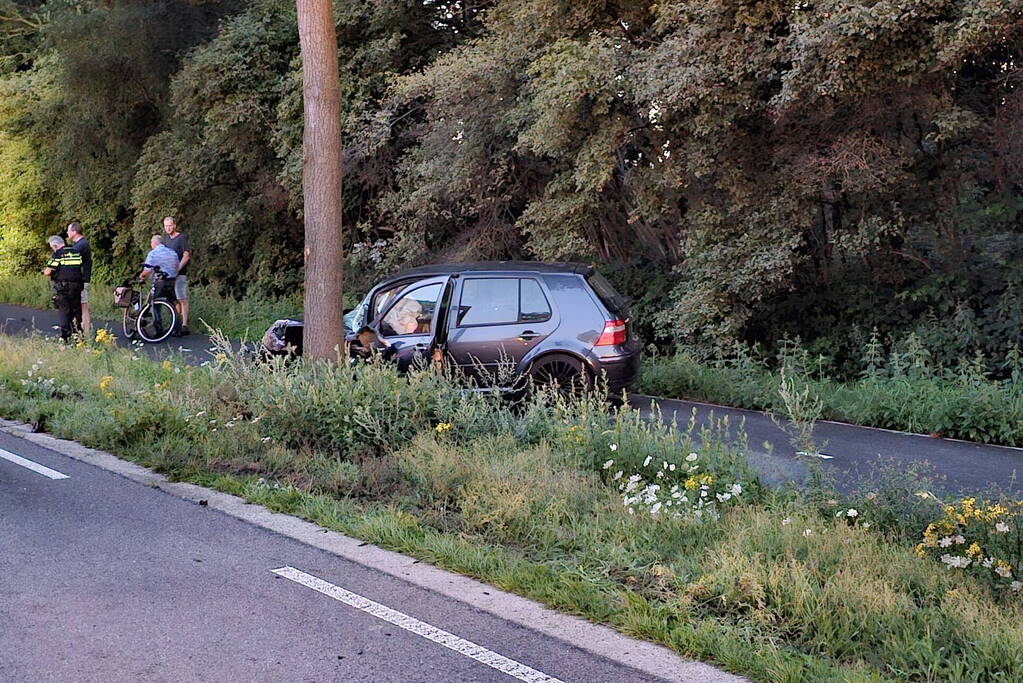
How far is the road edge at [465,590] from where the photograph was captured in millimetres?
4891

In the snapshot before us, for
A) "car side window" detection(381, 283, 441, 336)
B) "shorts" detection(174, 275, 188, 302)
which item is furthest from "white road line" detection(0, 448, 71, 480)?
"shorts" detection(174, 275, 188, 302)

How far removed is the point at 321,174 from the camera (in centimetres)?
1138

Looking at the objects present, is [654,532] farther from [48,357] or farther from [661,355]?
[661,355]

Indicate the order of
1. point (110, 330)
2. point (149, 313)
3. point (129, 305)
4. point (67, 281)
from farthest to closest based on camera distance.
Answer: point (110, 330)
point (129, 305)
point (149, 313)
point (67, 281)

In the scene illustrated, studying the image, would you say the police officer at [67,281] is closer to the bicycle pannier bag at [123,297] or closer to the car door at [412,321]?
the bicycle pannier bag at [123,297]

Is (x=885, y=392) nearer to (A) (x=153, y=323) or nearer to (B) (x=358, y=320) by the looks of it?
(B) (x=358, y=320)

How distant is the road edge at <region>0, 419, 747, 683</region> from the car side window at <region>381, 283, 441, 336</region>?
152 inches

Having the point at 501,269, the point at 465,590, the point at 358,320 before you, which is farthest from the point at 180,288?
the point at 465,590

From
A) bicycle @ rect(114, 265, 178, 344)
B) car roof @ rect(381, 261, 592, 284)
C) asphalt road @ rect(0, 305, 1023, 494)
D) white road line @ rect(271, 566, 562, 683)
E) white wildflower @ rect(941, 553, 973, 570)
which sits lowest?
white road line @ rect(271, 566, 562, 683)

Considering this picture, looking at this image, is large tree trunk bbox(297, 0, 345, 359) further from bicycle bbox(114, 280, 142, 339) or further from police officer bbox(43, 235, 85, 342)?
bicycle bbox(114, 280, 142, 339)

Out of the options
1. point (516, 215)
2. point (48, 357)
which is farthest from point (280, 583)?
point (516, 215)

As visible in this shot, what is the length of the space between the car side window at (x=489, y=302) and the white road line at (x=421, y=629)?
592 centimetres

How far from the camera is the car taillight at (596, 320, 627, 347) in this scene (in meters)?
11.9

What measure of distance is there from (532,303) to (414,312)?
1.32m
